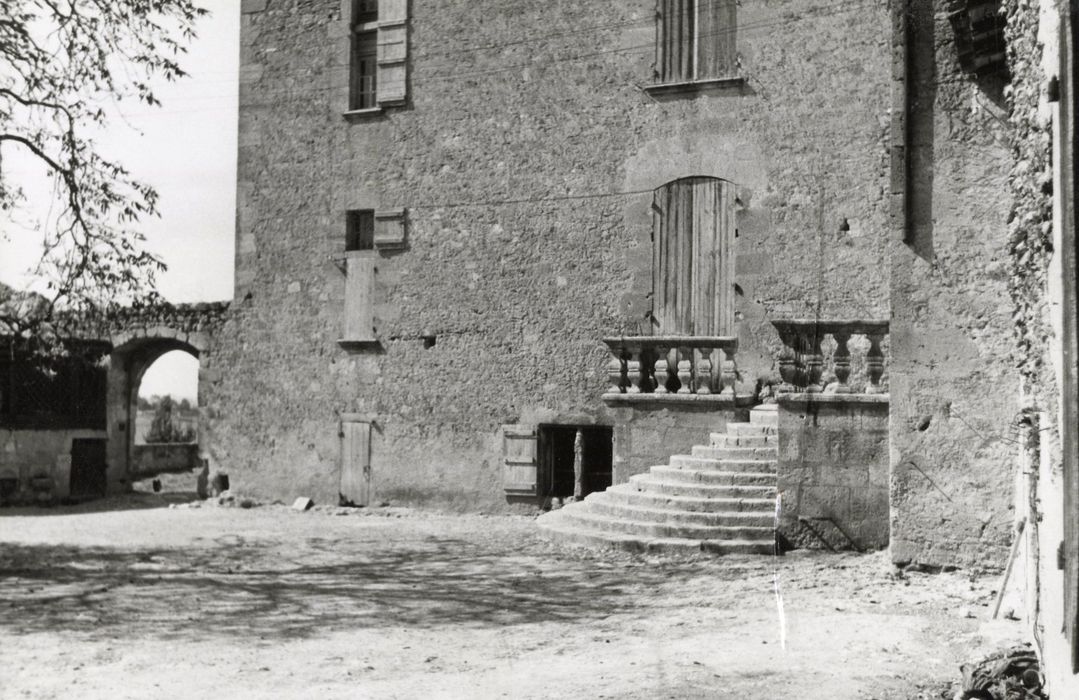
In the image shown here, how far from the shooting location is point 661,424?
44.9 ft

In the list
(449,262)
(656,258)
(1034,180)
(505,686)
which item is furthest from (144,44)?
(1034,180)

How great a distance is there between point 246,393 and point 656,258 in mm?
7023

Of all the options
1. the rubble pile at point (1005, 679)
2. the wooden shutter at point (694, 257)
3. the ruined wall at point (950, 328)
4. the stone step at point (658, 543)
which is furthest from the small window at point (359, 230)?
the rubble pile at point (1005, 679)

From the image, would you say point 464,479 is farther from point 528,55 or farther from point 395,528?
point 528,55

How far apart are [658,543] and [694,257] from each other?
4890 millimetres

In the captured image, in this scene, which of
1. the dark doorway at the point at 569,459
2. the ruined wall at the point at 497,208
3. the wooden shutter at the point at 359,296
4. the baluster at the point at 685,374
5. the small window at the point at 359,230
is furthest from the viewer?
the small window at the point at 359,230

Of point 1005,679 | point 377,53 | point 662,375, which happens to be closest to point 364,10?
point 377,53

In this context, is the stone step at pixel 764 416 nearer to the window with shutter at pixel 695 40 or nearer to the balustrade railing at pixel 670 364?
the balustrade railing at pixel 670 364

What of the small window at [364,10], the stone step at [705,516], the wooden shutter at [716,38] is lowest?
the stone step at [705,516]

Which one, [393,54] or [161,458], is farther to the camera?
[161,458]

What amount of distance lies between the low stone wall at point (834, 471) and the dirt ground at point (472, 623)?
0.42 metres

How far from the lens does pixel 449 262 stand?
16.0 m

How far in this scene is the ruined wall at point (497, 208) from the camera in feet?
45.5

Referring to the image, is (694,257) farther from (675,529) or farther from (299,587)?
(299,587)
